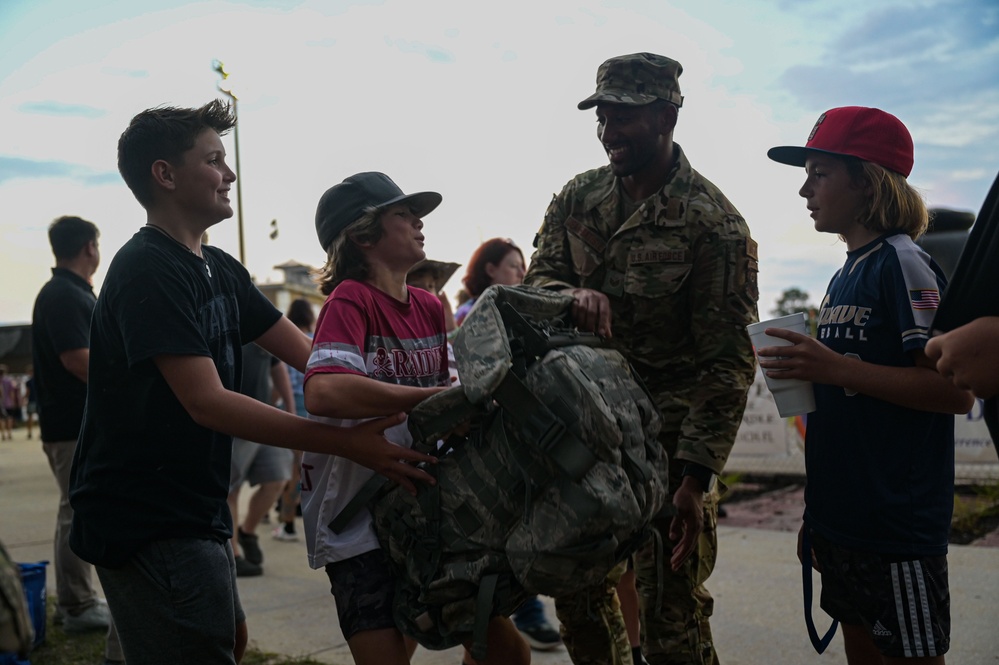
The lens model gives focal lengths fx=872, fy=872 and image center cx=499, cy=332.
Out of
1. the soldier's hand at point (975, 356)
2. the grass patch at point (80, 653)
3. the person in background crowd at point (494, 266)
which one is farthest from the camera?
the person in background crowd at point (494, 266)

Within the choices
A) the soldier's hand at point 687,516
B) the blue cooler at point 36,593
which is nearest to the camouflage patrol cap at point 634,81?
the soldier's hand at point 687,516

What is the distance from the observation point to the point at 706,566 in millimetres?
3014

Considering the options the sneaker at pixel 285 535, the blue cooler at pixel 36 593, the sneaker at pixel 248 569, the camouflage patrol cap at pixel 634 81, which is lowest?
the sneaker at pixel 285 535

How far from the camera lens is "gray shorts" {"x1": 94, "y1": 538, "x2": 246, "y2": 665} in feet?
7.47

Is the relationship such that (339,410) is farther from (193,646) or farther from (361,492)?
(193,646)

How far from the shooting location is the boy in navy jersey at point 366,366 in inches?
A: 89.9

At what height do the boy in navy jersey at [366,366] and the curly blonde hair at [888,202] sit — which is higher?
the curly blonde hair at [888,202]

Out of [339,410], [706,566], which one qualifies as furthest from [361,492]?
[706,566]

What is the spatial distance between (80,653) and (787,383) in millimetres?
3851

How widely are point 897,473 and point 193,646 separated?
6.38 ft

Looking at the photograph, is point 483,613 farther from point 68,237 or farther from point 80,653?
point 68,237

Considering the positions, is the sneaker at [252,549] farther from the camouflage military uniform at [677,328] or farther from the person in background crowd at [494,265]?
the camouflage military uniform at [677,328]

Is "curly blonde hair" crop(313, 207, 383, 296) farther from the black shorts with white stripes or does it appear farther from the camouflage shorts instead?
the black shorts with white stripes

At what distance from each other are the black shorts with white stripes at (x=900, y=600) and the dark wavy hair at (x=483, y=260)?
3.21m
